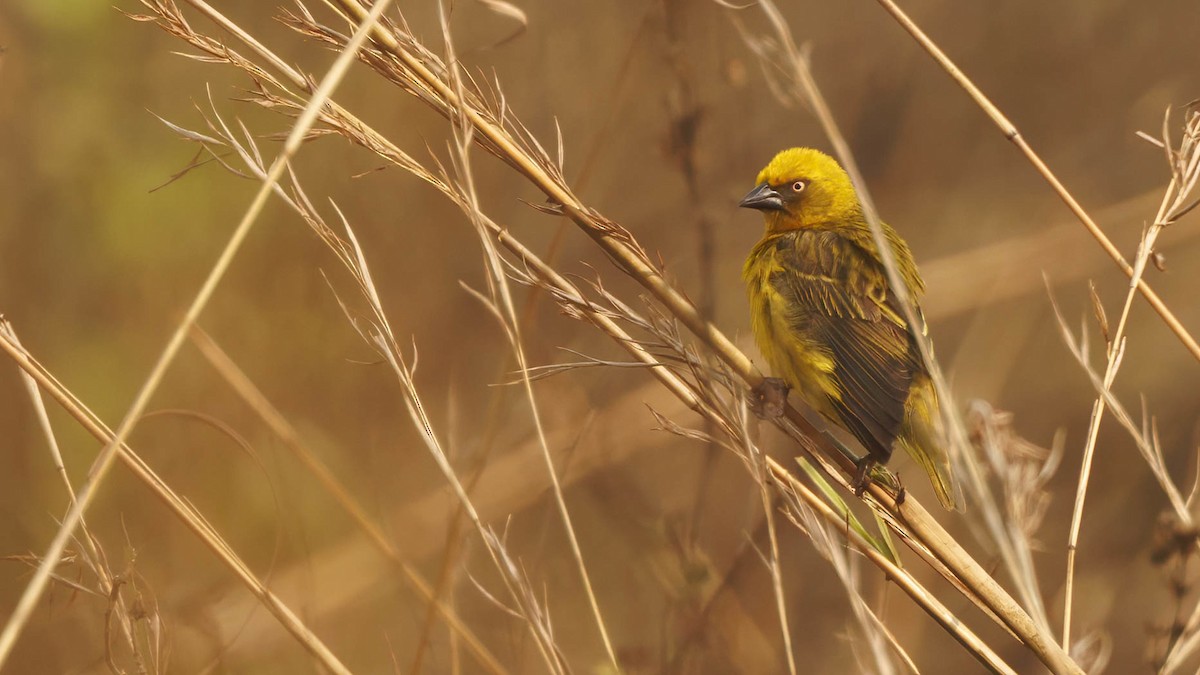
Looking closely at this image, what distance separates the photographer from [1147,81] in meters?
4.96

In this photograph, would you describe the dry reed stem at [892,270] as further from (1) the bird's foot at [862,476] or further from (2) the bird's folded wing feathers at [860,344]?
(2) the bird's folded wing feathers at [860,344]

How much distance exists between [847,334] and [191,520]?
1.94 meters

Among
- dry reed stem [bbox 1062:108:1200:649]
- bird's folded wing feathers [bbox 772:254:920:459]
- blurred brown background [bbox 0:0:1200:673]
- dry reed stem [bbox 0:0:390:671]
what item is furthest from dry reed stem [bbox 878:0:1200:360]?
blurred brown background [bbox 0:0:1200:673]

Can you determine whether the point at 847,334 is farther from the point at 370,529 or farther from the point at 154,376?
the point at 154,376

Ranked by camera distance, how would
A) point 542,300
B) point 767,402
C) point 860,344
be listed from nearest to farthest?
point 767,402 < point 860,344 < point 542,300

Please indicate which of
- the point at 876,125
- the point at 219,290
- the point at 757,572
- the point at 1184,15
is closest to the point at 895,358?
the point at 757,572

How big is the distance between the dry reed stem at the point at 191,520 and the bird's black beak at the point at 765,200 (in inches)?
84.3

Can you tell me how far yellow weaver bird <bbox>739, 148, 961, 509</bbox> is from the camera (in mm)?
2967

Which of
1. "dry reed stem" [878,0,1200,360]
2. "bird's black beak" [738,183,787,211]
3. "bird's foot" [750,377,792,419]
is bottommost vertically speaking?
"bird's foot" [750,377,792,419]

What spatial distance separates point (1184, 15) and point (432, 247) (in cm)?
370

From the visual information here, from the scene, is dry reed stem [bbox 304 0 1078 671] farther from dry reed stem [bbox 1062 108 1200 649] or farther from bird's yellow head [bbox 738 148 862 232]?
bird's yellow head [bbox 738 148 862 232]

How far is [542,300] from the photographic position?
4.58 meters

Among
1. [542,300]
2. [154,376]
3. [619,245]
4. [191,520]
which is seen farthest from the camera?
[542,300]

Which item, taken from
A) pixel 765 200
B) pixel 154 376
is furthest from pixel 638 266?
pixel 765 200
